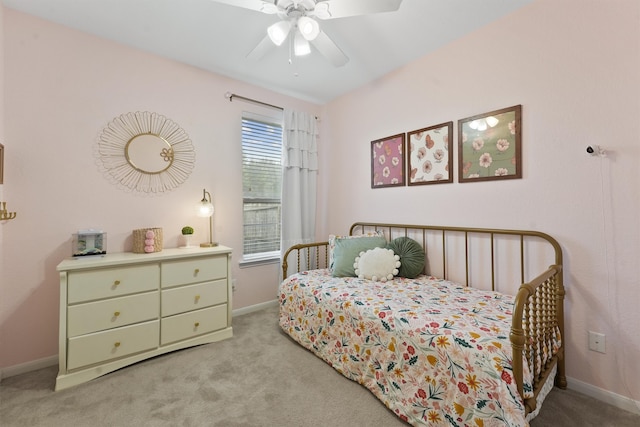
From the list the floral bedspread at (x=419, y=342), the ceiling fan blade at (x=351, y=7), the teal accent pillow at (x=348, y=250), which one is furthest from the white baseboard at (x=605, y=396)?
the ceiling fan blade at (x=351, y=7)

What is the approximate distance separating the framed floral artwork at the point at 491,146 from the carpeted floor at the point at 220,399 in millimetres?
1426

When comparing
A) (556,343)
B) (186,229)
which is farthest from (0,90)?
(556,343)

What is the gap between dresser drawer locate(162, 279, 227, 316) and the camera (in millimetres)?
2051

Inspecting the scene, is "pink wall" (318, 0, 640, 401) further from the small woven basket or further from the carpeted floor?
the small woven basket

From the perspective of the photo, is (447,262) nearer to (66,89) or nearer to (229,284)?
(229,284)

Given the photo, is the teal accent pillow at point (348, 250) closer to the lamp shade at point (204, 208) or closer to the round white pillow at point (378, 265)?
the round white pillow at point (378, 265)

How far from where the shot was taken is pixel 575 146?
1.62 metres

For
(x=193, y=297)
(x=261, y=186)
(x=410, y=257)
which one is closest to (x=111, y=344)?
(x=193, y=297)

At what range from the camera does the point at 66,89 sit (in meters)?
1.99

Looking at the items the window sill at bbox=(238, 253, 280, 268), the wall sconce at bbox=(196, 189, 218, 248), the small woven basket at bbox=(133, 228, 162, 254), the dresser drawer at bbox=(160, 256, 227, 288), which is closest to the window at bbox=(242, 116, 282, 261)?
the window sill at bbox=(238, 253, 280, 268)

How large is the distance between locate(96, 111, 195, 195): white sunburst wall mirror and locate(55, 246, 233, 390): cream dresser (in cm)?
62

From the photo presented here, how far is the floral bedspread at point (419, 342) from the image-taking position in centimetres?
115

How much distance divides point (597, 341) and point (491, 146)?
1347 millimetres

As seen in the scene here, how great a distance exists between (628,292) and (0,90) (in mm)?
4004
